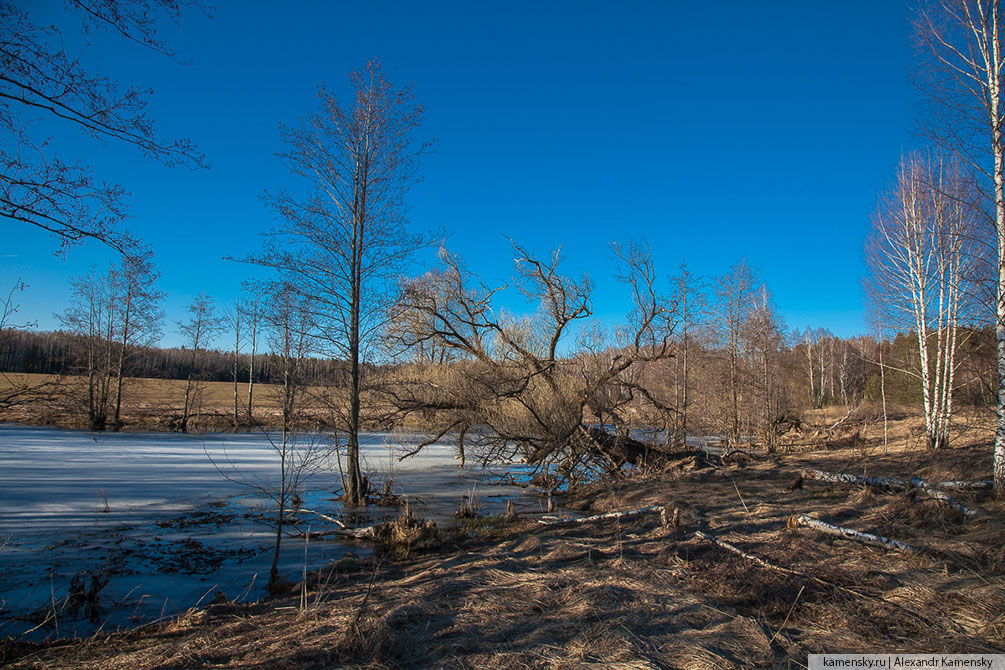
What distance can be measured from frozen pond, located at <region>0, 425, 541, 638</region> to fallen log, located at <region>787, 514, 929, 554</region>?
221 inches

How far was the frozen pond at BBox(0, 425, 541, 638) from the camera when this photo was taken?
5746 mm

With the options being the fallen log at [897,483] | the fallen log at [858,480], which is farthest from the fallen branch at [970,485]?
the fallen log at [858,480]

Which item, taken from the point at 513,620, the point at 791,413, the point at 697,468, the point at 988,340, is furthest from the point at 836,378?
the point at 513,620

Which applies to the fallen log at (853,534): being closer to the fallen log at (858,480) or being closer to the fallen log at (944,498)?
the fallen log at (944,498)

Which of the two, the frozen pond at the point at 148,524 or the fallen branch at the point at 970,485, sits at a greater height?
the fallen branch at the point at 970,485

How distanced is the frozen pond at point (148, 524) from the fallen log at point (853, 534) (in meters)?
5.62

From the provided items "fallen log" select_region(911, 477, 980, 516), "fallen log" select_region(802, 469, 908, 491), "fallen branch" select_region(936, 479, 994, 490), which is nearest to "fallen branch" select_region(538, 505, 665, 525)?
"fallen log" select_region(911, 477, 980, 516)

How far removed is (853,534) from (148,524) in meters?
10.9

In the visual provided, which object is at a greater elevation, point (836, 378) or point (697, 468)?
point (836, 378)

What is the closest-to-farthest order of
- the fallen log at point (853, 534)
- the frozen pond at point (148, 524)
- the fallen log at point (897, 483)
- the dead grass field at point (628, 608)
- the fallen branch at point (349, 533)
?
the dead grass field at point (628, 608) → the frozen pond at point (148, 524) → the fallen log at point (853, 534) → the fallen log at point (897, 483) → the fallen branch at point (349, 533)

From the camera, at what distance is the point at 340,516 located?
1009 centimetres

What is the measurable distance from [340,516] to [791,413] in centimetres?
2237

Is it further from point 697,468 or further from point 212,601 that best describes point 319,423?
point 697,468

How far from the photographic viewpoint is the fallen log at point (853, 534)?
6.09 m
